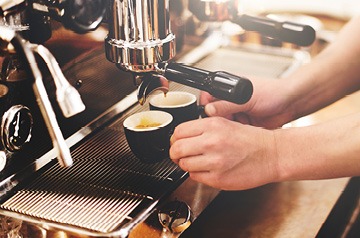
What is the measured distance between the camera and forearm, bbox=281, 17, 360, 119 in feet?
3.80

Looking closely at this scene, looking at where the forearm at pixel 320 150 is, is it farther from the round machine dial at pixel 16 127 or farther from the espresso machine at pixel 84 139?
the round machine dial at pixel 16 127

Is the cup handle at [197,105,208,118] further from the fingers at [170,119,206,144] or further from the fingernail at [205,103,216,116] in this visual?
the fingers at [170,119,206,144]

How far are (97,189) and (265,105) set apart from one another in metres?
0.42

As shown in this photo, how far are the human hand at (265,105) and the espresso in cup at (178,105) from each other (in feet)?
0.16

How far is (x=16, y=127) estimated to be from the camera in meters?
0.87

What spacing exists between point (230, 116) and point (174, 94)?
12 cm

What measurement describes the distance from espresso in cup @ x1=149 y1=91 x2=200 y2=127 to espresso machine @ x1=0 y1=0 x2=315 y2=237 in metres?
0.10

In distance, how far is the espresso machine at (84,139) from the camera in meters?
0.75

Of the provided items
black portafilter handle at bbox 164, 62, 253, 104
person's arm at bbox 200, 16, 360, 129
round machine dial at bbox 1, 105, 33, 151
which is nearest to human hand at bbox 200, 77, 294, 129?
person's arm at bbox 200, 16, 360, 129

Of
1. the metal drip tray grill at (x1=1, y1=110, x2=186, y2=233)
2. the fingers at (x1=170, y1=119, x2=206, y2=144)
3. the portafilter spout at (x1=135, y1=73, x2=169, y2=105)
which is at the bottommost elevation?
the metal drip tray grill at (x1=1, y1=110, x2=186, y2=233)

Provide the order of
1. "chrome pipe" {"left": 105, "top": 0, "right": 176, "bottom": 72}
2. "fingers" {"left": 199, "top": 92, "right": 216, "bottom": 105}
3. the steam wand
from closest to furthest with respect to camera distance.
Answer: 1. the steam wand
2. "chrome pipe" {"left": 105, "top": 0, "right": 176, "bottom": 72}
3. "fingers" {"left": 199, "top": 92, "right": 216, "bottom": 105}

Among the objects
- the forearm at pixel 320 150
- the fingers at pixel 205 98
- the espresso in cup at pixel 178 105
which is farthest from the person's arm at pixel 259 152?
the fingers at pixel 205 98

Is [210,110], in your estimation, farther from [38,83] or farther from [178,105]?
[38,83]

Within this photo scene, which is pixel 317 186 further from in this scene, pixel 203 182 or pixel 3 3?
pixel 3 3
